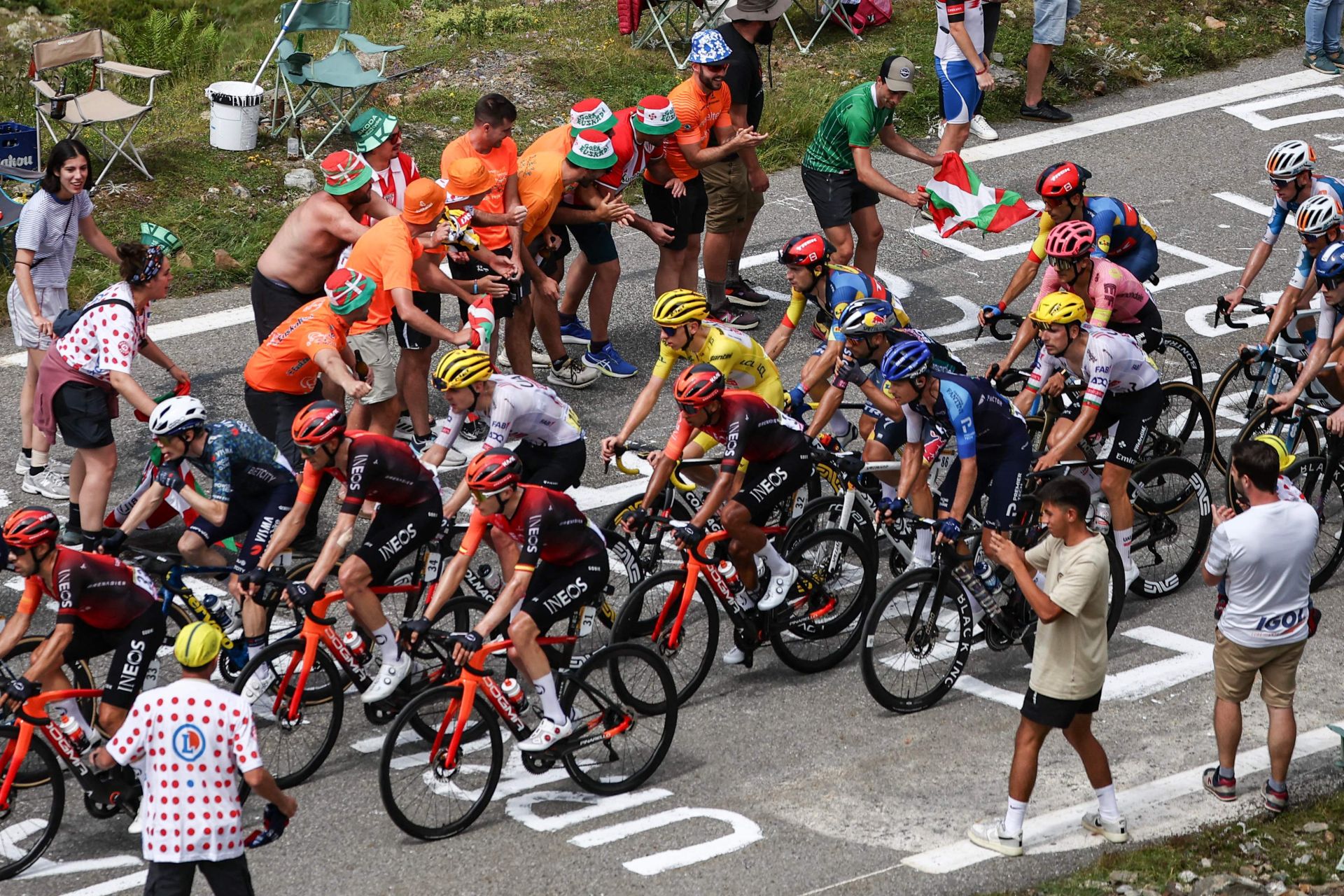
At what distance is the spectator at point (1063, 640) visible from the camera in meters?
7.70

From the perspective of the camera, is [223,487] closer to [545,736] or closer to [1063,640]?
[545,736]

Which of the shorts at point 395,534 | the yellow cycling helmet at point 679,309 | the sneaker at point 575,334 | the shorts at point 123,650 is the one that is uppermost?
the yellow cycling helmet at point 679,309

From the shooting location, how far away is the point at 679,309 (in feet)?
33.6

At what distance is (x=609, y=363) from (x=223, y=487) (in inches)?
177

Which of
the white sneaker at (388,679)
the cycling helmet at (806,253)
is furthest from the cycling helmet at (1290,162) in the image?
the white sneaker at (388,679)

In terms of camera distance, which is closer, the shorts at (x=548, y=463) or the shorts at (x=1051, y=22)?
the shorts at (x=548, y=463)

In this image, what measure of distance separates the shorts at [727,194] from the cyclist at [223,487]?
513 cm

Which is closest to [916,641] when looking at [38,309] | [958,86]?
[38,309]

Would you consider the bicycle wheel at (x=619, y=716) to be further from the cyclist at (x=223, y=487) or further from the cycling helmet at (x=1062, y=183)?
the cycling helmet at (x=1062, y=183)

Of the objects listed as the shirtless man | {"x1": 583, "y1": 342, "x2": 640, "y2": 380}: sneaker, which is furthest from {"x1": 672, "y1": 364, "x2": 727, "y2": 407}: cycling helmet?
{"x1": 583, "y1": 342, "x2": 640, "y2": 380}: sneaker

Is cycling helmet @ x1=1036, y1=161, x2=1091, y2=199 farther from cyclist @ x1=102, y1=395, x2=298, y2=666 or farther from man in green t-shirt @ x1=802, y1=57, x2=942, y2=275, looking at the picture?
cyclist @ x1=102, y1=395, x2=298, y2=666

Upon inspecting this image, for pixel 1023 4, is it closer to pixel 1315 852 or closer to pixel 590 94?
pixel 590 94

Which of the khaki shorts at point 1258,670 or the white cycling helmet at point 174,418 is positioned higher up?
the white cycling helmet at point 174,418

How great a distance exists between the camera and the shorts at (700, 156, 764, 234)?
13656 millimetres
